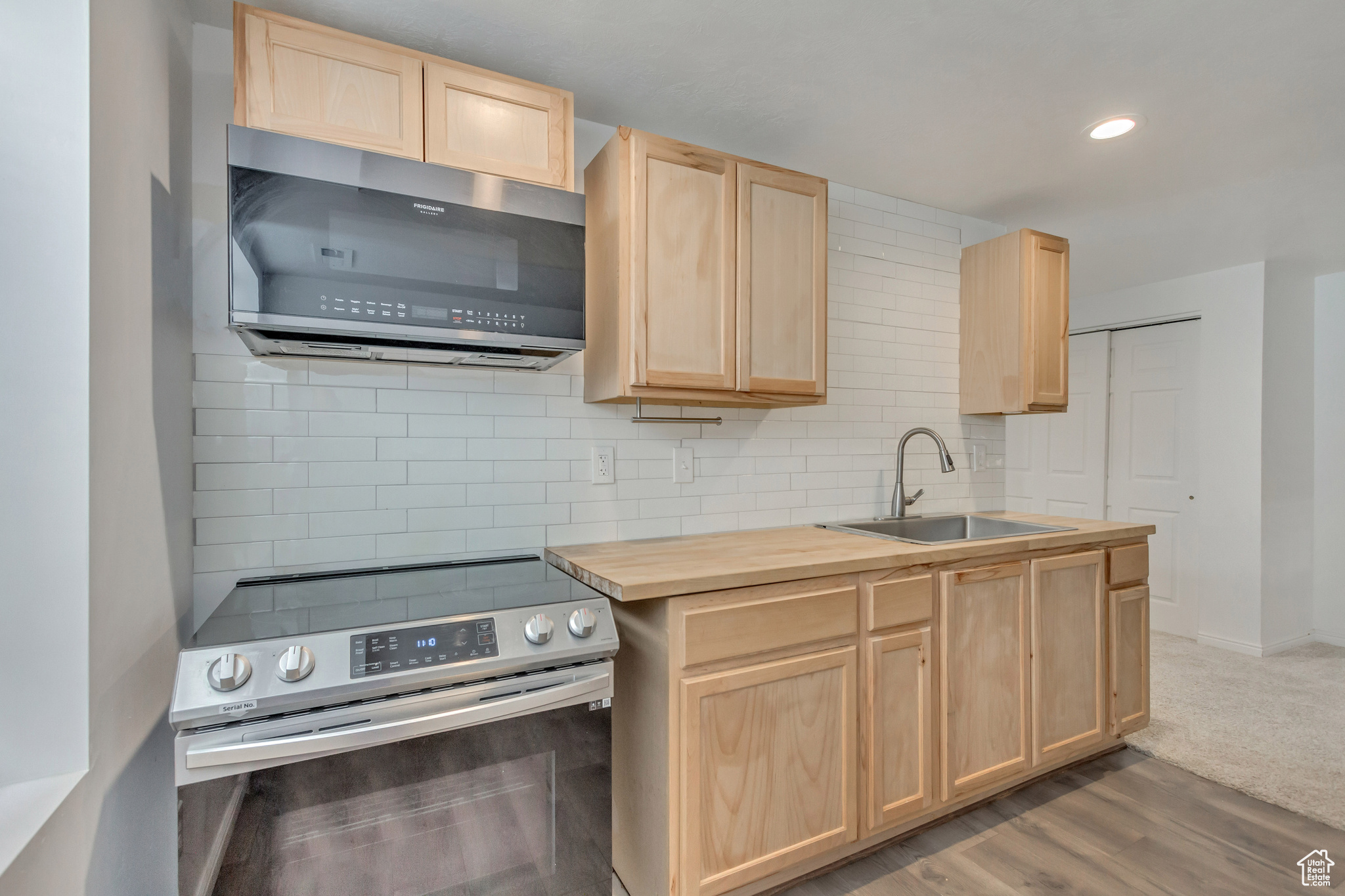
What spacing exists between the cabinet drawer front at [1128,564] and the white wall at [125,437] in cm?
305

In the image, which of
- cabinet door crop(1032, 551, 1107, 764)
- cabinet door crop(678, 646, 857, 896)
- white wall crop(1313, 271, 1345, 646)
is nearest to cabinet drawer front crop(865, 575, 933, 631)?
cabinet door crop(678, 646, 857, 896)

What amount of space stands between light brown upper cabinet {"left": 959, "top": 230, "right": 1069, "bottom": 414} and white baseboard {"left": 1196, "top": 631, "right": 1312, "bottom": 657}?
2.42 metres

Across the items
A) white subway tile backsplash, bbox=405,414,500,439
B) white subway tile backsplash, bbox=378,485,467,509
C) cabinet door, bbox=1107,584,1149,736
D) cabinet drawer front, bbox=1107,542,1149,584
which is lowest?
cabinet door, bbox=1107,584,1149,736

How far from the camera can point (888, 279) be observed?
9.28 ft

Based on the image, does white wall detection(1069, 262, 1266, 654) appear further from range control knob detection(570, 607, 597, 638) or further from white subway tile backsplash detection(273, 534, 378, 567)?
white subway tile backsplash detection(273, 534, 378, 567)

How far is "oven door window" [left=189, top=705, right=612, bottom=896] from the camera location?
1155mm

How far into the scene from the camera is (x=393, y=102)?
5.19 ft

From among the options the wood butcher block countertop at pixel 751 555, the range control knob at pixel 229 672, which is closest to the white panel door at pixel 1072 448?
the wood butcher block countertop at pixel 751 555

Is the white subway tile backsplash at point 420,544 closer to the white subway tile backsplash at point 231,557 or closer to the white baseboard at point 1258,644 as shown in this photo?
the white subway tile backsplash at point 231,557

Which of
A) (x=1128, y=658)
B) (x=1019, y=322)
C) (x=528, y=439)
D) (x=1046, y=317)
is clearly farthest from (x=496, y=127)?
(x=1128, y=658)

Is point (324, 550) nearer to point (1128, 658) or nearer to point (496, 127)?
point (496, 127)

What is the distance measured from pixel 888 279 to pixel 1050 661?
5.47ft

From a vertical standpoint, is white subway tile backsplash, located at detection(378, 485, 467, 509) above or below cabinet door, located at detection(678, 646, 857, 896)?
above

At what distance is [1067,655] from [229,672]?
8.54ft
